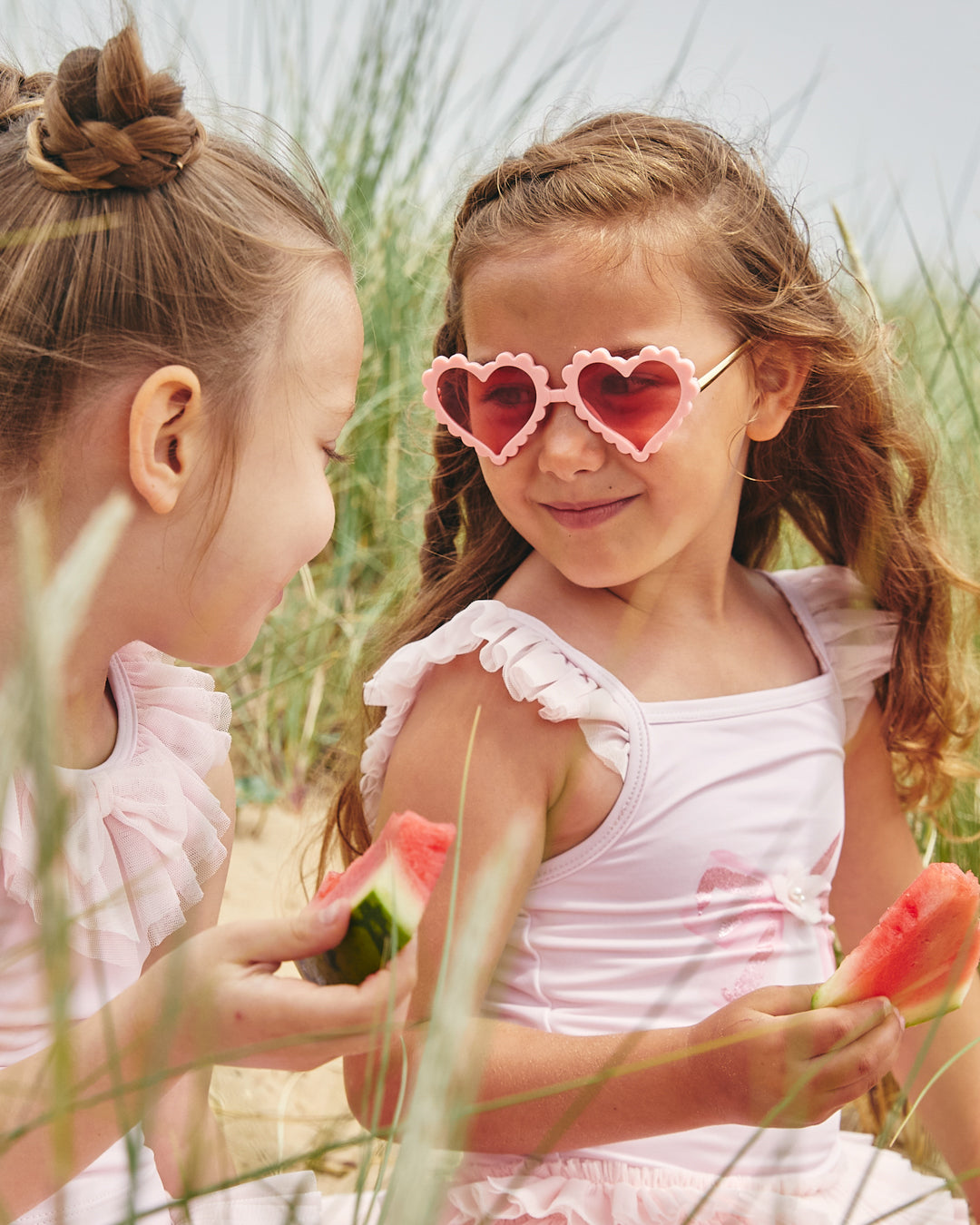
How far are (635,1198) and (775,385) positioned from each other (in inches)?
47.3

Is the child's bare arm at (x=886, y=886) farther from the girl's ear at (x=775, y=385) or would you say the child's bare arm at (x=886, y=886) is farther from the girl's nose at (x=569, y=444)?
the girl's nose at (x=569, y=444)

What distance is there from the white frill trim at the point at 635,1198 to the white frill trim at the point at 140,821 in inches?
22.0

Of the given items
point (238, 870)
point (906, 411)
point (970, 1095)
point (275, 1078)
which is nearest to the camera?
point (970, 1095)

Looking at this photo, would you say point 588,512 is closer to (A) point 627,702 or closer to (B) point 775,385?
(A) point 627,702

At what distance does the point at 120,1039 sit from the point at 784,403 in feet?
4.45

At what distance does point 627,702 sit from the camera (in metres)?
1.74

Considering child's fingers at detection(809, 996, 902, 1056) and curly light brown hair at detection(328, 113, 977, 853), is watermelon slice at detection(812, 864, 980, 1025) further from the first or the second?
curly light brown hair at detection(328, 113, 977, 853)

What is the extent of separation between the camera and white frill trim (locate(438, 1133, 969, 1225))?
158cm

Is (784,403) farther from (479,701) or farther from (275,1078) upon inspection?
(275,1078)

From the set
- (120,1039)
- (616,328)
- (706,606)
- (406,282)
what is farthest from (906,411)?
(406,282)

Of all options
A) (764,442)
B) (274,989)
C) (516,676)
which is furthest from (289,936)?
(764,442)

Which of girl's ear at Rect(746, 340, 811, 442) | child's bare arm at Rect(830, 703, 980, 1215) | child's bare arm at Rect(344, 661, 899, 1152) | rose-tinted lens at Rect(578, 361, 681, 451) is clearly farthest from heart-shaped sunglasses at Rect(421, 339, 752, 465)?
child's bare arm at Rect(830, 703, 980, 1215)

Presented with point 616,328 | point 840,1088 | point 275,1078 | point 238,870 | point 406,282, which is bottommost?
point 275,1078

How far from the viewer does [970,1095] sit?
2057mm
